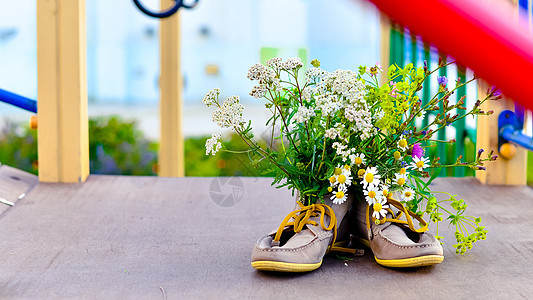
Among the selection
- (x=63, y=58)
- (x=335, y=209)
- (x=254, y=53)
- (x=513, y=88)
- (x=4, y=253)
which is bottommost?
(x=4, y=253)

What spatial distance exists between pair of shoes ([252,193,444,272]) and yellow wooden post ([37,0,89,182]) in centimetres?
121

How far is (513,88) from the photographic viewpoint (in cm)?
18

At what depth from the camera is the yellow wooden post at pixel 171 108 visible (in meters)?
3.30

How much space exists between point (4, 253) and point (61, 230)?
0.22m

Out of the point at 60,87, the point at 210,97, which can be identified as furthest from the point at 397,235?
the point at 60,87

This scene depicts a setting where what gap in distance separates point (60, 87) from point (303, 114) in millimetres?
1334

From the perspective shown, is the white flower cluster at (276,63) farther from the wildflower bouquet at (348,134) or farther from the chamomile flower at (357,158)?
the chamomile flower at (357,158)

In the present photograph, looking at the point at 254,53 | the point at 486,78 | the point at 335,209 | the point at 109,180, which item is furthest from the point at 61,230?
the point at 254,53

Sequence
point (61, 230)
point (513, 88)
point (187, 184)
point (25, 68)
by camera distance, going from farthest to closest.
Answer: point (25, 68) < point (187, 184) < point (61, 230) < point (513, 88)

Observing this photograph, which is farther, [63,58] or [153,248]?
[63,58]

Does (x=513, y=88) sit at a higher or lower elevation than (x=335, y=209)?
higher

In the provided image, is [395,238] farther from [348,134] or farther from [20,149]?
[20,149]

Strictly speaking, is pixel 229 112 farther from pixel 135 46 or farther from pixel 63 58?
pixel 135 46

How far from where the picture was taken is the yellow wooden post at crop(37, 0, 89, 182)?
2207 millimetres
